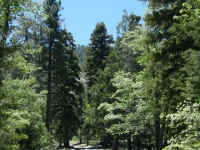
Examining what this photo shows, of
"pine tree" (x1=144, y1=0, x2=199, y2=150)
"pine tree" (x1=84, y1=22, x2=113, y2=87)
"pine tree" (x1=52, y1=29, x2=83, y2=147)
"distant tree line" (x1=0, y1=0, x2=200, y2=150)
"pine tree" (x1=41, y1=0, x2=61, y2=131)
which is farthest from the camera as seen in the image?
"pine tree" (x1=84, y1=22, x2=113, y2=87)

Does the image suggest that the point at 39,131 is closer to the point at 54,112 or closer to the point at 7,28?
the point at 7,28

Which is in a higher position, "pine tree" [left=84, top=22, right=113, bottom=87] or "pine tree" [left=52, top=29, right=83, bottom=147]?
"pine tree" [left=84, top=22, right=113, bottom=87]

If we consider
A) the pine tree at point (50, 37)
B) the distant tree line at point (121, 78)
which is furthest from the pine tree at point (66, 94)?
the pine tree at point (50, 37)

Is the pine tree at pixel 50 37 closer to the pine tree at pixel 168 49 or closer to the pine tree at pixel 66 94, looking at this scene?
the pine tree at pixel 66 94

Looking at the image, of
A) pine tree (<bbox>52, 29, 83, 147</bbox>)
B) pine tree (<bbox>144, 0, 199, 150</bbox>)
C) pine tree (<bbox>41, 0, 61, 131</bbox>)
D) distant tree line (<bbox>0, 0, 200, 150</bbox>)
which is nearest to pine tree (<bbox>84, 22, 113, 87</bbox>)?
distant tree line (<bbox>0, 0, 200, 150</bbox>)

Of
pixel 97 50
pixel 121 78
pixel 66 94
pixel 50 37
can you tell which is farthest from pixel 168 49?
pixel 97 50

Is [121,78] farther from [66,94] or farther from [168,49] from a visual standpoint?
[66,94]

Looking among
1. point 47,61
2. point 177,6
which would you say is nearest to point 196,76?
point 177,6

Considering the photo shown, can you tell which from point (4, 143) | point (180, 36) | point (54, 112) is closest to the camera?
point (4, 143)

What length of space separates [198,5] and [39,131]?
11.3m

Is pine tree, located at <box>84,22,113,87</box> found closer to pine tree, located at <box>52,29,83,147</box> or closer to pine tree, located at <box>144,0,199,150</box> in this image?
pine tree, located at <box>52,29,83,147</box>

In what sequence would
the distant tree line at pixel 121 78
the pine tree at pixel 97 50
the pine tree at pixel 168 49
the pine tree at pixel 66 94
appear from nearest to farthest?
the distant tree line at pixel 121 78 < the pine tree at pixel 168 49 < the pine tree at pixel 66 94 < the pine tree at pixel 97 50

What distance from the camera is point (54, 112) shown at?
97.3 feet

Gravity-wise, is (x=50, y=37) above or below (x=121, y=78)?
above
